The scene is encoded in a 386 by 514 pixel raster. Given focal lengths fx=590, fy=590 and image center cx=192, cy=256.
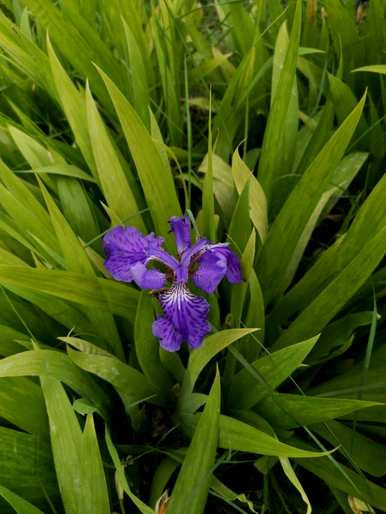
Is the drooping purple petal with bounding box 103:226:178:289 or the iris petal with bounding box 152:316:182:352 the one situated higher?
the drooping purple petal with bounding box 103:226:178:289

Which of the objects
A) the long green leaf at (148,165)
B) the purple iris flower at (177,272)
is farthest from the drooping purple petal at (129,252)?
the long green leaf at (148,165)

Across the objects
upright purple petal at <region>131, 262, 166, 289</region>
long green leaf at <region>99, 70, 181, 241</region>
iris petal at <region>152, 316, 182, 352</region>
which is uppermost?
long green leaf at <region>99, 70, 181, 241</region>

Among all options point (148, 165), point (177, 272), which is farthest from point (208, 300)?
point (148, 165)

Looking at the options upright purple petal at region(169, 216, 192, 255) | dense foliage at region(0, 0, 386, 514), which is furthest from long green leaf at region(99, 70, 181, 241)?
upright purple petal at region(169, 216, 192, 255)

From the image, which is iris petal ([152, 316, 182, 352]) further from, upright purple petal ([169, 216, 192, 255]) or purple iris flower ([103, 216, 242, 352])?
upright purple petal ([169, 216, 192, 255])

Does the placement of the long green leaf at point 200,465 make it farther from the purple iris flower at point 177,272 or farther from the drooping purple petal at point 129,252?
the drooping purple petal at point 129,252
